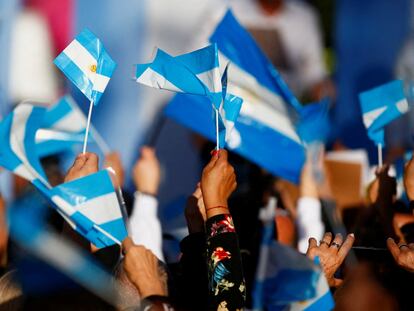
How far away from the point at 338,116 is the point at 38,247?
10.8 ft

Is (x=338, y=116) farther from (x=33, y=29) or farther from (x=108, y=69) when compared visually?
(x=108, y=69)

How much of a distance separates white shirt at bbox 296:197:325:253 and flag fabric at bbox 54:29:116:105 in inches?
40.1

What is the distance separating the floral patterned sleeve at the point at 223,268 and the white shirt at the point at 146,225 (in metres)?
0.76

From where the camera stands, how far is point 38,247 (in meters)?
2.79

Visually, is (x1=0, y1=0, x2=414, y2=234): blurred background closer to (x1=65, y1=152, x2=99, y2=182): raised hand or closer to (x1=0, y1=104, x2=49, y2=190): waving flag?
(x1=0, y1=104, x2=49, y2=190): waving flag

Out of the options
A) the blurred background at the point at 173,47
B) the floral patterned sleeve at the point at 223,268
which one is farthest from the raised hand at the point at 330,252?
the blurred background at the point at 173,47

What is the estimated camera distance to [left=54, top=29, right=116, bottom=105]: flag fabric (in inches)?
117

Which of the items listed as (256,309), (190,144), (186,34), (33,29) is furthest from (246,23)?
(256,309)

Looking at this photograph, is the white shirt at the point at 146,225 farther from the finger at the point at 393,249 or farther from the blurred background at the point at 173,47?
the blurred background at the point at 173,47

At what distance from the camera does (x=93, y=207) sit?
282 cm

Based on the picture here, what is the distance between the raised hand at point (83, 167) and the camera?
2912 millimetres

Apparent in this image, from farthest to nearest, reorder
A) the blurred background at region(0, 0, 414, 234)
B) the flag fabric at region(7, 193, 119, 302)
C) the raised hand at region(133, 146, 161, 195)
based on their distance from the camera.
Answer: the blurred background at region(0, 0, 414, 234) < the raised hand at region(133, 146, 161, 195) < the flag fabric at region(7, 193, 119, 302)

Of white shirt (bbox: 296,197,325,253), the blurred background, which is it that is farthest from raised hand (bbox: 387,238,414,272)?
the blurred background

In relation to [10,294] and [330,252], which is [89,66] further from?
[330,252]
